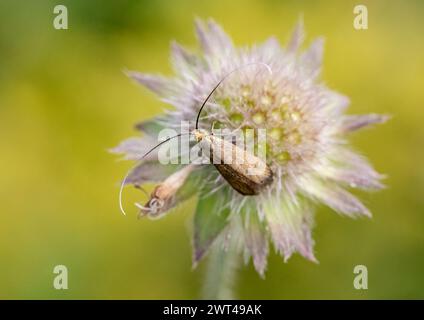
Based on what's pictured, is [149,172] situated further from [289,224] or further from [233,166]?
[289,224]

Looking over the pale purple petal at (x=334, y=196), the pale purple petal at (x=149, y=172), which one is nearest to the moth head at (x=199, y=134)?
the pale purple petal at (x=149, y=172)

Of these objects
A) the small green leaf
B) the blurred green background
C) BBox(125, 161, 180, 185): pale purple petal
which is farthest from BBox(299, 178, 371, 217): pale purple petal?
the blurred green background

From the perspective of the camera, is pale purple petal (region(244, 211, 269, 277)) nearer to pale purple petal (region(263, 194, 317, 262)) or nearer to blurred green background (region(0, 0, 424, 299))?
→ pale purple petal (region(263, 194, 317, 262))

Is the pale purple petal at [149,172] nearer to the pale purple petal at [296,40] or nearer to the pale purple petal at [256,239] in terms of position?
the pale purple petal at [256,239]

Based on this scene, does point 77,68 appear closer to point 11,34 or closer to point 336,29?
point 11,34
